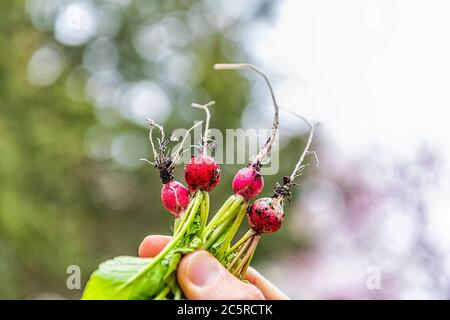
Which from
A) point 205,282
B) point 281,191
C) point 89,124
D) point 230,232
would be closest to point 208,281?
point 205,282

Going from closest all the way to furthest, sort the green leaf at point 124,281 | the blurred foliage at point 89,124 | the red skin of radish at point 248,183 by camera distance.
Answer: the green leaf at point 124,281
the red skin of radish at point 248,183
the blurred foliage at point 89,124

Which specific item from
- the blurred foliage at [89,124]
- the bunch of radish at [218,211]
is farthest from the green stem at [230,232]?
the blurred foliage at [89,124]

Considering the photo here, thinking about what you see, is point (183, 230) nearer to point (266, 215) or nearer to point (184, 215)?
point (184, 215)

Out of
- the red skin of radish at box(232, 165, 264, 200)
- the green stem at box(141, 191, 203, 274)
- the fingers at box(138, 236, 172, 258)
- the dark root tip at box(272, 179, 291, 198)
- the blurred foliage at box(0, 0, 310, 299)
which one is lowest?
the blurred foliage at box(0, 0, 310, 299)

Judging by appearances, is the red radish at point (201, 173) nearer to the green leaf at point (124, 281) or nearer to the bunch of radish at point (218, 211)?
the bunch of radish at point (218, 211)

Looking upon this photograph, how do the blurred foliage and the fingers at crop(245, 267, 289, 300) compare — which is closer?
the fingers at crop(245, 267, 289, 300)

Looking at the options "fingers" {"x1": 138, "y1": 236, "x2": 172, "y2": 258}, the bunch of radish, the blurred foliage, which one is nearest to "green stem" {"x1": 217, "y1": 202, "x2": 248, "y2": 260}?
the bunch of radish

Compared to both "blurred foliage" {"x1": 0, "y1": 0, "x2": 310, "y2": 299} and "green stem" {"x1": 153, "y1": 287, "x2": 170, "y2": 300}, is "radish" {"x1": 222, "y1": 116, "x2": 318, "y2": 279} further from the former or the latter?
"blurred foliage" {"x1": 0, "y1": 0, "x2": 310, "y2": 299}
